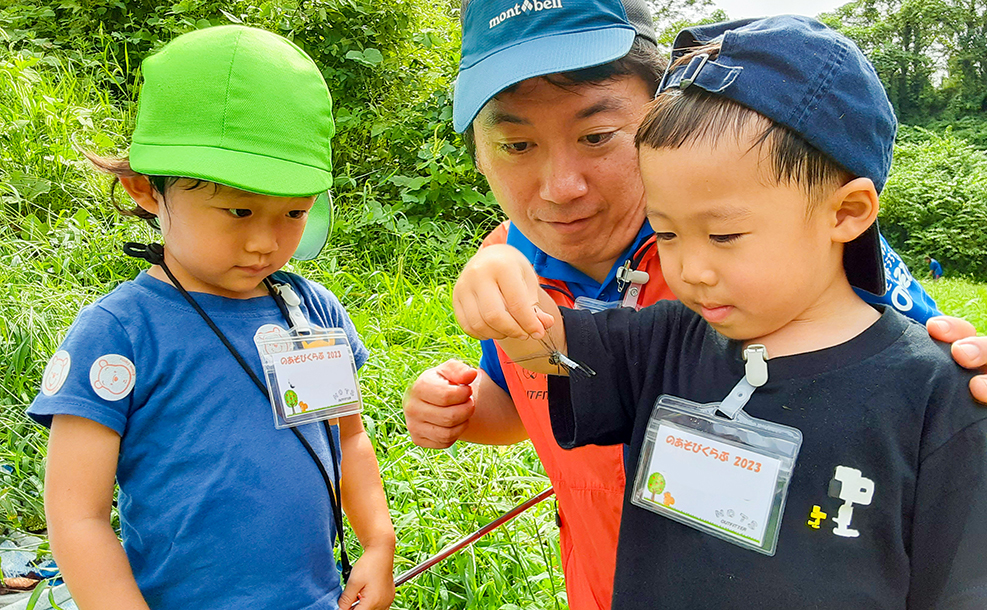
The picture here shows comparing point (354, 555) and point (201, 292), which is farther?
point (354, 555)

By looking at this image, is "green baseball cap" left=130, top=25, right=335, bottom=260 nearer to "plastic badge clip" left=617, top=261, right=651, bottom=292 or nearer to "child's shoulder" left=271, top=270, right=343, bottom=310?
"child's shoulder" left=271, top=270, right=343, bottom=310

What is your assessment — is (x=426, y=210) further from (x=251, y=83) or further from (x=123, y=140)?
(x=251, y=83)

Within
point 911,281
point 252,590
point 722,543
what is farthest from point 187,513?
point 911,281

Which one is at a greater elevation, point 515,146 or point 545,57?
point 545,57

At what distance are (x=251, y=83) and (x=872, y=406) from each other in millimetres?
1104

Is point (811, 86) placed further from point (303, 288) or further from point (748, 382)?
point (303, 288)

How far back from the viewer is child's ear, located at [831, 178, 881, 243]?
931 mm

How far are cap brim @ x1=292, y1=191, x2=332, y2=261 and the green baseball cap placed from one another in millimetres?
325

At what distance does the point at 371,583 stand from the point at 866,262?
1.05 metres

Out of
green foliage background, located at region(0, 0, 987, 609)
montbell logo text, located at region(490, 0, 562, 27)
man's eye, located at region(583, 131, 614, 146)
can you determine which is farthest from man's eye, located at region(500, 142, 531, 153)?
green foliage background, located at region(0, 0, 987, 609)

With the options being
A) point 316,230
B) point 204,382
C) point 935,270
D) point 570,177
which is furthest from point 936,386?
point 935,270

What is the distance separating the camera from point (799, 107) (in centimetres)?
91

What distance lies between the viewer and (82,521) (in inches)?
43.1

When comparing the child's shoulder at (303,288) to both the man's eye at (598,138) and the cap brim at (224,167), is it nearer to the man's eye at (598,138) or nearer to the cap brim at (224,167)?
the cap brim at (224,167)
